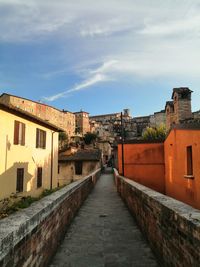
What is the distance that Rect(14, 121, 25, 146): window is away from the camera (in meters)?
16.0

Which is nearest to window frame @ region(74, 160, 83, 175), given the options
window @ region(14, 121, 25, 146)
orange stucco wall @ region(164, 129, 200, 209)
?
window @ region(14, 121, 25, 146)

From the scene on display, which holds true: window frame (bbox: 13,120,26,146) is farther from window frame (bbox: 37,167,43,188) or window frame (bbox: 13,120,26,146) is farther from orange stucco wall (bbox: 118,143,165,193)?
orange stucco wall (bbox: 118,143,165,193)

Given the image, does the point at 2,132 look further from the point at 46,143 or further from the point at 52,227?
the point at 52,227

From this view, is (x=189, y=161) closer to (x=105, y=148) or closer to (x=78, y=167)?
(x=78, y=167)

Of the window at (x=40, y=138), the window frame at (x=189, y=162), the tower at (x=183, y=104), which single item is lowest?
the window frame at (x=189, y=162)

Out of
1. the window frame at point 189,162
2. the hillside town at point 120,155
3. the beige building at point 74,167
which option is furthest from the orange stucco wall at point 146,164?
the beige building at point 74,167

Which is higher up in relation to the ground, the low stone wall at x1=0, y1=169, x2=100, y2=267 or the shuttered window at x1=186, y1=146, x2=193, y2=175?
the shuttered window at x1=186, y1=146, x2=193, y2=175

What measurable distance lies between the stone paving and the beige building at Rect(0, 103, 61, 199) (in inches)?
295

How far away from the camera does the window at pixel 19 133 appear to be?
52.3 feet

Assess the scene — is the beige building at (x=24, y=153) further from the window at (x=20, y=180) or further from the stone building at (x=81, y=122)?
the stone building at (x=81, y=122)

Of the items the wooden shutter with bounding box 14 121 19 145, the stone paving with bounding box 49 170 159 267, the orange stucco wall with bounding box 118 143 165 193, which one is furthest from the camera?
the orange stucco wall with bounding box 118 143 165 193

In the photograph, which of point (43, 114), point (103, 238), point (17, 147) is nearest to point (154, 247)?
point (103, 238)

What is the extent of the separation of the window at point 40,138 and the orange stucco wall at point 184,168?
9.78 metres

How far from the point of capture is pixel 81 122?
331ft
